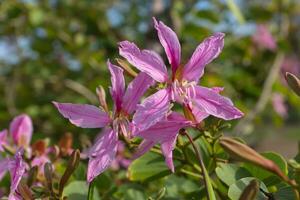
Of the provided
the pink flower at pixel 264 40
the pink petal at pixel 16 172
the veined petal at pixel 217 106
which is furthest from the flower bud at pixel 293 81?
the pink flower at pixel 264 40

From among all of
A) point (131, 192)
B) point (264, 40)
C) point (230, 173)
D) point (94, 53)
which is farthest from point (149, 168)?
point (264, 40)

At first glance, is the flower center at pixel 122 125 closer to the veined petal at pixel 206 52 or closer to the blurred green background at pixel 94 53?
the veined petal at pixel 206 52

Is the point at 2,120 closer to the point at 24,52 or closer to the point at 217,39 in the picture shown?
the point at 24,52

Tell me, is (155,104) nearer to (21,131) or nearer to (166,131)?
(166,131)

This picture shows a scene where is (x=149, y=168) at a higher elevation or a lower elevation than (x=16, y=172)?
lower

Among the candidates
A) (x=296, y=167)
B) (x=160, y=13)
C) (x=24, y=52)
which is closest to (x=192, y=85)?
(x=296, y=167)

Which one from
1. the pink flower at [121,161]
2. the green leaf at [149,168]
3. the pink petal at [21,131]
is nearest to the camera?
the green leaf at [149,168]

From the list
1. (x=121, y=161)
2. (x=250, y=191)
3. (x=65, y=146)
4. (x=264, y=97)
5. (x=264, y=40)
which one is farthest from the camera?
(x=264, y=40)
